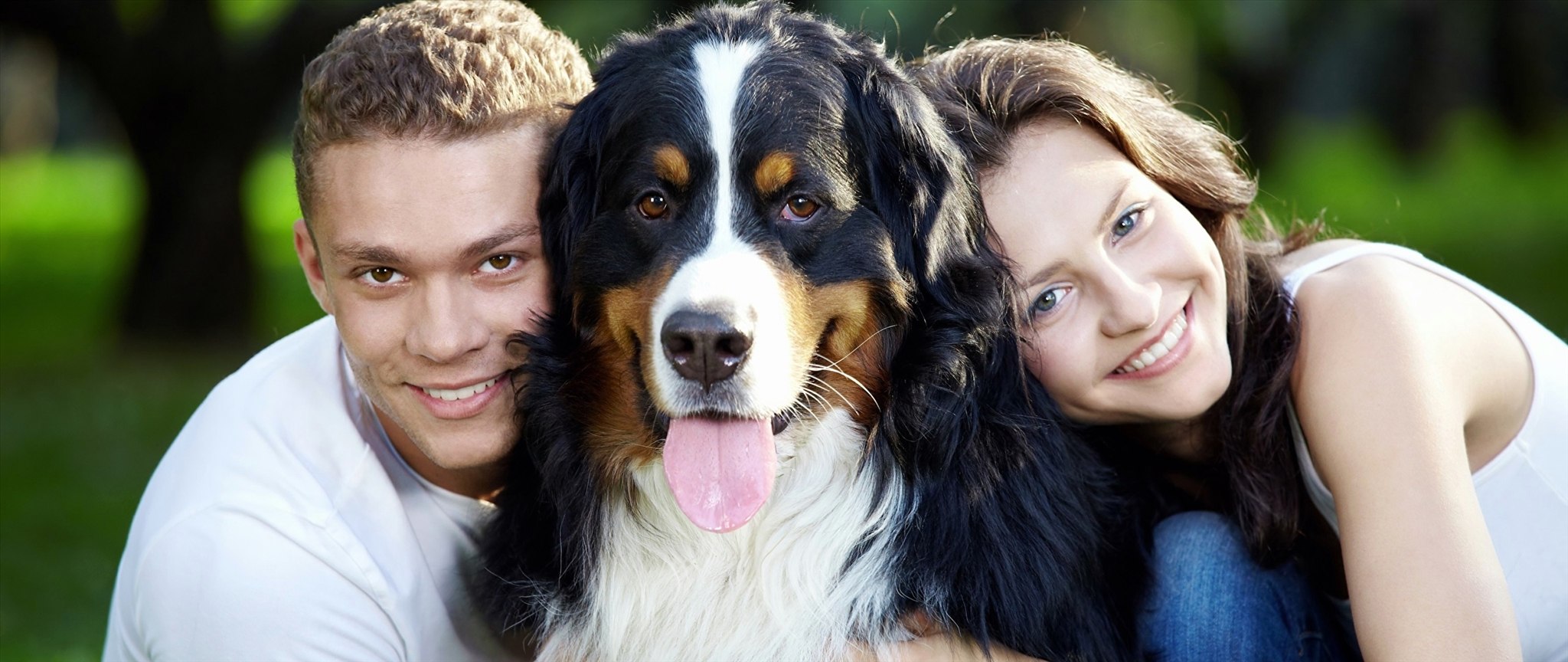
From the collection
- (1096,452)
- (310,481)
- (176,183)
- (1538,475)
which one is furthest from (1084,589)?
(176,183)

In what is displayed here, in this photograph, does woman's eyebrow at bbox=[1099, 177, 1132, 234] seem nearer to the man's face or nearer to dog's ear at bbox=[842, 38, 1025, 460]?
dog's ear at bbox=[842, 38, 1025, 460]

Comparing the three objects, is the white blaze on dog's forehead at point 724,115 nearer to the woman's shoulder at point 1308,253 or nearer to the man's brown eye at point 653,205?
the man's brown eye at point 653,205

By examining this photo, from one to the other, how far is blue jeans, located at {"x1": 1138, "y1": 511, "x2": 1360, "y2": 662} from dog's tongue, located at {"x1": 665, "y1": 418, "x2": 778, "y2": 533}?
107cm

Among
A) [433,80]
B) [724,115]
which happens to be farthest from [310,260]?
[724,115]

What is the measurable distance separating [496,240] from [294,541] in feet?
2.48

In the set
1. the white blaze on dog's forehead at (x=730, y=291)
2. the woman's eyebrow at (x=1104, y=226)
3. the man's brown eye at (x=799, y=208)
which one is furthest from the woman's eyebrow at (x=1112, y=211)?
the white blaze on dog's forehead at (x=730, y=291)

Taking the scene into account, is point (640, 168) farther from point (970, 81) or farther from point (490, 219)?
point (970, 81)

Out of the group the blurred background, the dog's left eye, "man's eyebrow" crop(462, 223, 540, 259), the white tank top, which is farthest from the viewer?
the blurred background

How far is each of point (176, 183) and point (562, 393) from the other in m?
7.85

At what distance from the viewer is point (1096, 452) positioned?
313cm

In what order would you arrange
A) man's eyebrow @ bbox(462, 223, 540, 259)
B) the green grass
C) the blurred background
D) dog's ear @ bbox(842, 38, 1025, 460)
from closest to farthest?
dog's ear @ bbox(842, 38, 1025, 460) → man's eyebrow @ bbox(462, 223, 540, 259) → the green grass → the blurred background

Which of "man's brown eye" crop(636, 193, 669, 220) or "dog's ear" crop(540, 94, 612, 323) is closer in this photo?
"man's brown eye" crop(636, 193, 669, 220)

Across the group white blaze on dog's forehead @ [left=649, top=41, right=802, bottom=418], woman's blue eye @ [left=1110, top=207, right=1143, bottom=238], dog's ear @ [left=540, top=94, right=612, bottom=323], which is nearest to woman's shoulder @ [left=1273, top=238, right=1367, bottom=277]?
woman's blue eye @ [left=1110, top=207, right=1143, bottom=238]

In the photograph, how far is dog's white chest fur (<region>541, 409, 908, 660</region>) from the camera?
2.83 meters
